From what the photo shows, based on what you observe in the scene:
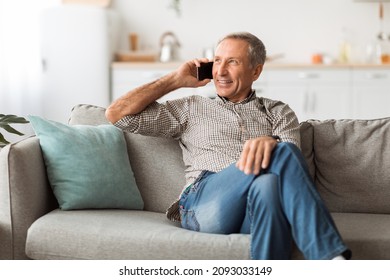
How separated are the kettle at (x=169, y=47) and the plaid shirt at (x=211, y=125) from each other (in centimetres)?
337

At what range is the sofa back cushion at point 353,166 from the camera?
2979 millimetres

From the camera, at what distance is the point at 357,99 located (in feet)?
19.6

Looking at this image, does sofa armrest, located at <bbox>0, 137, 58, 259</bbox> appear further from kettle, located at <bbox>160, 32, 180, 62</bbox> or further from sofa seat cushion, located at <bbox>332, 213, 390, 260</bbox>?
kettle, located at <bbox>160, 32, 180, 62</bbox>

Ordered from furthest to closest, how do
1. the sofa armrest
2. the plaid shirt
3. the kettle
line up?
the kettle
the plaid shirt
the sofa armrest

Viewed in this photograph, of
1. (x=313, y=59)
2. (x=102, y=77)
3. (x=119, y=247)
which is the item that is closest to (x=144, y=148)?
(x=119, y=247)

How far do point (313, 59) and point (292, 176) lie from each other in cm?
405

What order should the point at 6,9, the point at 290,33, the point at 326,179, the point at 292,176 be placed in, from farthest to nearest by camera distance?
the point at 290,33 → the point at 6,9 → the point at 326,179 → the point at 292,176

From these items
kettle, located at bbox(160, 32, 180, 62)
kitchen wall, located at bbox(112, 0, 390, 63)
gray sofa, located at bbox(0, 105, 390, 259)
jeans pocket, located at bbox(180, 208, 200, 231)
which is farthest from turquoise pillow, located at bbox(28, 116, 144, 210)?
kitchen wall, located at bbox(112, 0, 390, 63)

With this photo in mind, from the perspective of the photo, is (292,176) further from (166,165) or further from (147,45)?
(147,45)

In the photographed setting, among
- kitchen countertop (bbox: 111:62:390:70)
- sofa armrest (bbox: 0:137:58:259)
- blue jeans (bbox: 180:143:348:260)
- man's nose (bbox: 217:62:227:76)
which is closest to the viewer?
blue jeans (bbox: 180:143:348:260)

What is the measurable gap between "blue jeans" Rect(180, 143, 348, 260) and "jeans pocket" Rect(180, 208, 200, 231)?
0.08 m

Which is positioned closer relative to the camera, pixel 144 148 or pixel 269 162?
pixel 269 162

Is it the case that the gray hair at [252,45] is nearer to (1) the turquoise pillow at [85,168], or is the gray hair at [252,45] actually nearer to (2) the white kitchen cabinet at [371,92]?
(1) the turquoise pillow at [85,168]

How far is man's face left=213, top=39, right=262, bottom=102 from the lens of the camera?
2.97 meters
